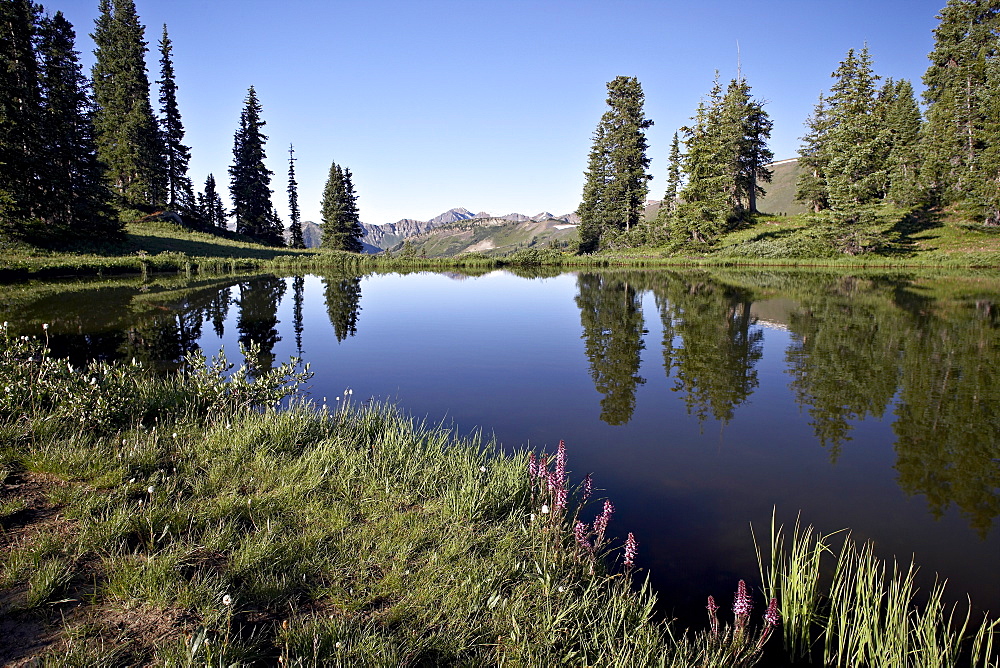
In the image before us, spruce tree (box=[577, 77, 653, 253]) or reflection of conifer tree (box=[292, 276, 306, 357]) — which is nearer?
reflection of conifer tree (box=[292, 276, 306, 357])

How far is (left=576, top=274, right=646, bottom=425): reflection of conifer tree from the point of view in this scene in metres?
8.52

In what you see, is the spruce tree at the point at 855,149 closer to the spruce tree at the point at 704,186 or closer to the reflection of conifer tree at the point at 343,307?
the spruce tree at the point at 704,186

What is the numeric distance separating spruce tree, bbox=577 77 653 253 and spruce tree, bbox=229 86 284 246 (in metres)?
39.2

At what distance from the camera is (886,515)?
15.8 feet

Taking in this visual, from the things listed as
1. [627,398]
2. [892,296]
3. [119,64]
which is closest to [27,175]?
[119,64]

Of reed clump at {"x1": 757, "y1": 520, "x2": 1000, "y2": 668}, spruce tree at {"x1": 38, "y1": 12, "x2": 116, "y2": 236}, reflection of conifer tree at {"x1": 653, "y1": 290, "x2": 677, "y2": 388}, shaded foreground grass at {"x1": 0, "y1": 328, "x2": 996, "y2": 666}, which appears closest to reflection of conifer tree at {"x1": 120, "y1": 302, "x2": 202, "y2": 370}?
shaded foreground grass at {"x1": 0, "y1": 328, "x2": 996, "y2": 666}

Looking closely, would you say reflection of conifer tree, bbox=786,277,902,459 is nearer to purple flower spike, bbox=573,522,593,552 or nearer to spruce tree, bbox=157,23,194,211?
purple flower spike, bbox=573,522,593,552

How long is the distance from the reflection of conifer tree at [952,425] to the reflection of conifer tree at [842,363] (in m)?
0.38

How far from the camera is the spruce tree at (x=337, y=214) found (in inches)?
2692

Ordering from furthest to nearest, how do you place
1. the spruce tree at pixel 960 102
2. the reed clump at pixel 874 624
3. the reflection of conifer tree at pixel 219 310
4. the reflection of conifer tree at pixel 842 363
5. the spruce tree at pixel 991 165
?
the spruce tree at pixel 960 102, the spruce tree at pixel 991 165, the reflection of conifer tree at pixel 219 310, the reflection of conifer tree at pixel 842 363, the reed clump at pixel 874 624

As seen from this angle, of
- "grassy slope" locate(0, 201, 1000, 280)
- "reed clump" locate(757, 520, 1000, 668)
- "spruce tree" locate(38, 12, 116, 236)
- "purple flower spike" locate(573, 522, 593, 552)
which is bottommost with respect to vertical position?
"reed clump" locate(757, 520, 1000, 668)

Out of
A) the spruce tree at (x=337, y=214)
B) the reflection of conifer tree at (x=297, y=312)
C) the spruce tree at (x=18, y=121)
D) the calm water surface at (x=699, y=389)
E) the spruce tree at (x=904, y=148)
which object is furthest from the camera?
the spruce tree at (x=337, y=214)

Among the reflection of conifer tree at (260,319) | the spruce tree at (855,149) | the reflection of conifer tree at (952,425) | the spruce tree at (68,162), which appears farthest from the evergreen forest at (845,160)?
the spruce tree at (68,162)

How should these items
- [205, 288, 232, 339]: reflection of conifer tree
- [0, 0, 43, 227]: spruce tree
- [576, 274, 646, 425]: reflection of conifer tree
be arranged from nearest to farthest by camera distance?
[576, 274, 646, 425]: reflection of conifer tree → [205, 288, 232, 339]: reflection of conifer tree → [0, 0, 43, 227]: spruce tree
